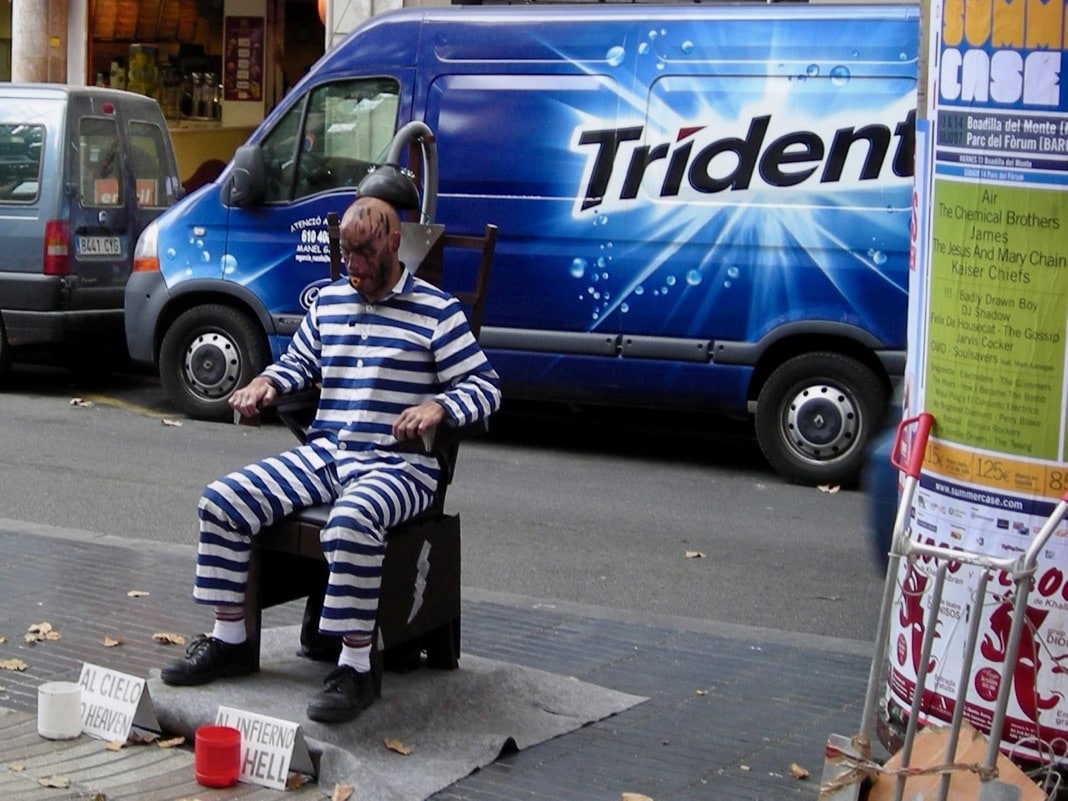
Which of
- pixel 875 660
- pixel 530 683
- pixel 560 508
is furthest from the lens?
pixel 560 508

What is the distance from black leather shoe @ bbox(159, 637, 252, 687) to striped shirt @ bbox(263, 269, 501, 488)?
2.02 ft

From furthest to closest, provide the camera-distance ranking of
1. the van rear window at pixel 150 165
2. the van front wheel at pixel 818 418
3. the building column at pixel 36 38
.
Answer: the building column at pixel 36 38
the van rear window at pixel 150 165
the van front wheel at pixel 818 418

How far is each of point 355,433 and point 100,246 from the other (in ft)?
27.5

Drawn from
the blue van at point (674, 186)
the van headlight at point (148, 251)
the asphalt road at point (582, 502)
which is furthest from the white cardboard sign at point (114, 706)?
the van headlight at point (148, 251)

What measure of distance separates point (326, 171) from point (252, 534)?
6.36m

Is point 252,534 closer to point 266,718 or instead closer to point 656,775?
point 266,718

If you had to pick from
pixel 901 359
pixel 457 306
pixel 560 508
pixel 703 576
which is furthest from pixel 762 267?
pixel 457 306

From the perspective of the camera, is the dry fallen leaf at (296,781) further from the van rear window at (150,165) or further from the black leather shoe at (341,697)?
the van rear window at (150,165)

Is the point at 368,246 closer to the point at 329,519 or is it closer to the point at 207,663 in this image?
the point at 329,519

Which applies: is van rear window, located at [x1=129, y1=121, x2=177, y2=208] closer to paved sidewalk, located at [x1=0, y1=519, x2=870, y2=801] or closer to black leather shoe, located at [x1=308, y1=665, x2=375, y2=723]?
paved sidewalk, located at [x1=0, y1=519, x2=870, y2=801]

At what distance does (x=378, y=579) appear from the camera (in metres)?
4.93

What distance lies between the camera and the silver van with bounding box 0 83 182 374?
1270 centimetres

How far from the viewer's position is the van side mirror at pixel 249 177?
1123 centimetres

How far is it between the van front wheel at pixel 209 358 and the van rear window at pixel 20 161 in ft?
6.05
